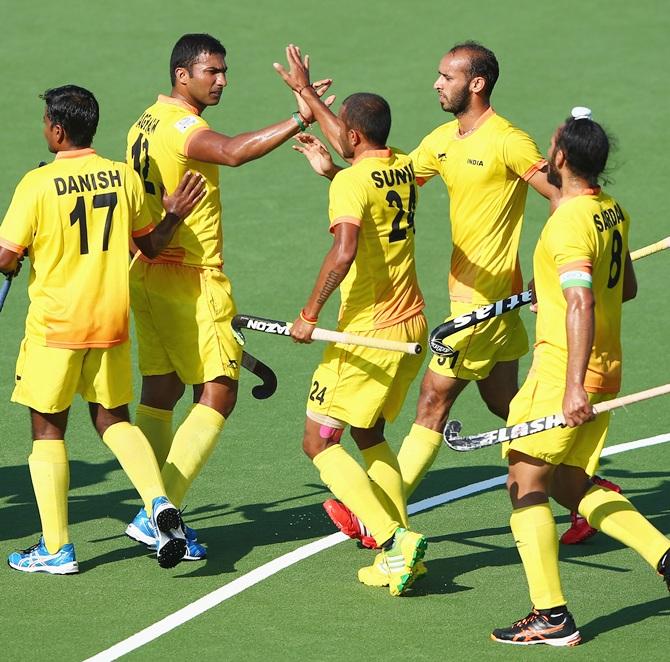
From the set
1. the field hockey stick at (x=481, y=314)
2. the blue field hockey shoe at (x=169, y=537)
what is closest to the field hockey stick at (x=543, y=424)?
the field hockey stick at (x=481, y=314)

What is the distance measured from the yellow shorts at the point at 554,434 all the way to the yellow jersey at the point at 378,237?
111cm

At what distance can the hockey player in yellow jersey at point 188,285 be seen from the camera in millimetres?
7953

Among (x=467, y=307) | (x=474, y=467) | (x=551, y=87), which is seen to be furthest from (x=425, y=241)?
(x=467, y=307)

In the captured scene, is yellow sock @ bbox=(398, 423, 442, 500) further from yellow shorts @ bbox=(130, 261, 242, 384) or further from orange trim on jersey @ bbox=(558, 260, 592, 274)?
orange trim on jersey @ bbox=(558, 260, 592, 274)

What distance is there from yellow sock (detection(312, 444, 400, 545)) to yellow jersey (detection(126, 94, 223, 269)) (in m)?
1.38

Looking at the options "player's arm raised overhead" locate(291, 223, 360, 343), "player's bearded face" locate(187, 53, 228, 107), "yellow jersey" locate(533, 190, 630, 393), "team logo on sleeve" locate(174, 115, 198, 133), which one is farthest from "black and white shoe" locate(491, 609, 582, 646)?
"player's bearded face" locate(187, 53, 228, 107)

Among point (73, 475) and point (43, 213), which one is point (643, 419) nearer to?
point (73, 475)

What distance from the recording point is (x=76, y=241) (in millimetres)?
7375

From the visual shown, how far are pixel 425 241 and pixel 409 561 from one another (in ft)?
22.3

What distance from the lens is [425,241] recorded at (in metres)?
13.7

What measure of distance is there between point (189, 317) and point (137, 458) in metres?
0.90

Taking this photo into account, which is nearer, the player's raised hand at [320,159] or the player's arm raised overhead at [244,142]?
the player's arm raised overhead at [244,142]

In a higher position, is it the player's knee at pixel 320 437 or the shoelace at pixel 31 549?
the player's knee at pixel 320 437

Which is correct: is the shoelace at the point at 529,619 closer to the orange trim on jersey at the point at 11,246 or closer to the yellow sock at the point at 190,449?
the yellow sock at the point at 190,449
